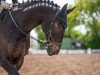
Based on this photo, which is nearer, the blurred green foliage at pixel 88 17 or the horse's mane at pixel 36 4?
the horse's mane at pixel 36 4

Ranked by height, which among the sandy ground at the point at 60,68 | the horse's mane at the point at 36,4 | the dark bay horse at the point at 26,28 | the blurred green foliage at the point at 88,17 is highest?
the horse's mane at the point at 36,4

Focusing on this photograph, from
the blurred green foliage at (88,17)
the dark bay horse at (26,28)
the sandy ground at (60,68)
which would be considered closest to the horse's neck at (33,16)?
the dark bay horse at (26,28)

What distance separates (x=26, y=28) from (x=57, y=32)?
0.90m

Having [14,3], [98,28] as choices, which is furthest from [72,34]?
[14,3]

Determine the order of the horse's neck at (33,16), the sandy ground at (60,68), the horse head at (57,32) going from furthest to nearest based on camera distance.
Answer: the sandy ground at (60,68), the horse's neck at (33,16), the horse head at (57,32)

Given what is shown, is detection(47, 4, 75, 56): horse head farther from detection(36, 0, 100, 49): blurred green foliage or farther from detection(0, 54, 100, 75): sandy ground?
detection(36, 0, 100, 49): blurred green foliage

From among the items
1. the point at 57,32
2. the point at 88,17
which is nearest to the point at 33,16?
the point at 57,32

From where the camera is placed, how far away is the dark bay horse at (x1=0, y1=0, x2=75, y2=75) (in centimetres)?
714

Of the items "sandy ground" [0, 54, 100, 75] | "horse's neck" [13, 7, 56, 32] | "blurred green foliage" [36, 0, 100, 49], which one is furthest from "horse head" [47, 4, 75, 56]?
"blurred green foliage" [36, 0, 100, 49]

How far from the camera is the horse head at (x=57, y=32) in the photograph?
7.08m

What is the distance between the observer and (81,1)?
6600 cm

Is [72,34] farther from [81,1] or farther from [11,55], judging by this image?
[11,55]

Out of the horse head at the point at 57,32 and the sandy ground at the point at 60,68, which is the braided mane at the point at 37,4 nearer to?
the horse head at the point at 57,32

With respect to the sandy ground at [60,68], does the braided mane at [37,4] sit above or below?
above
